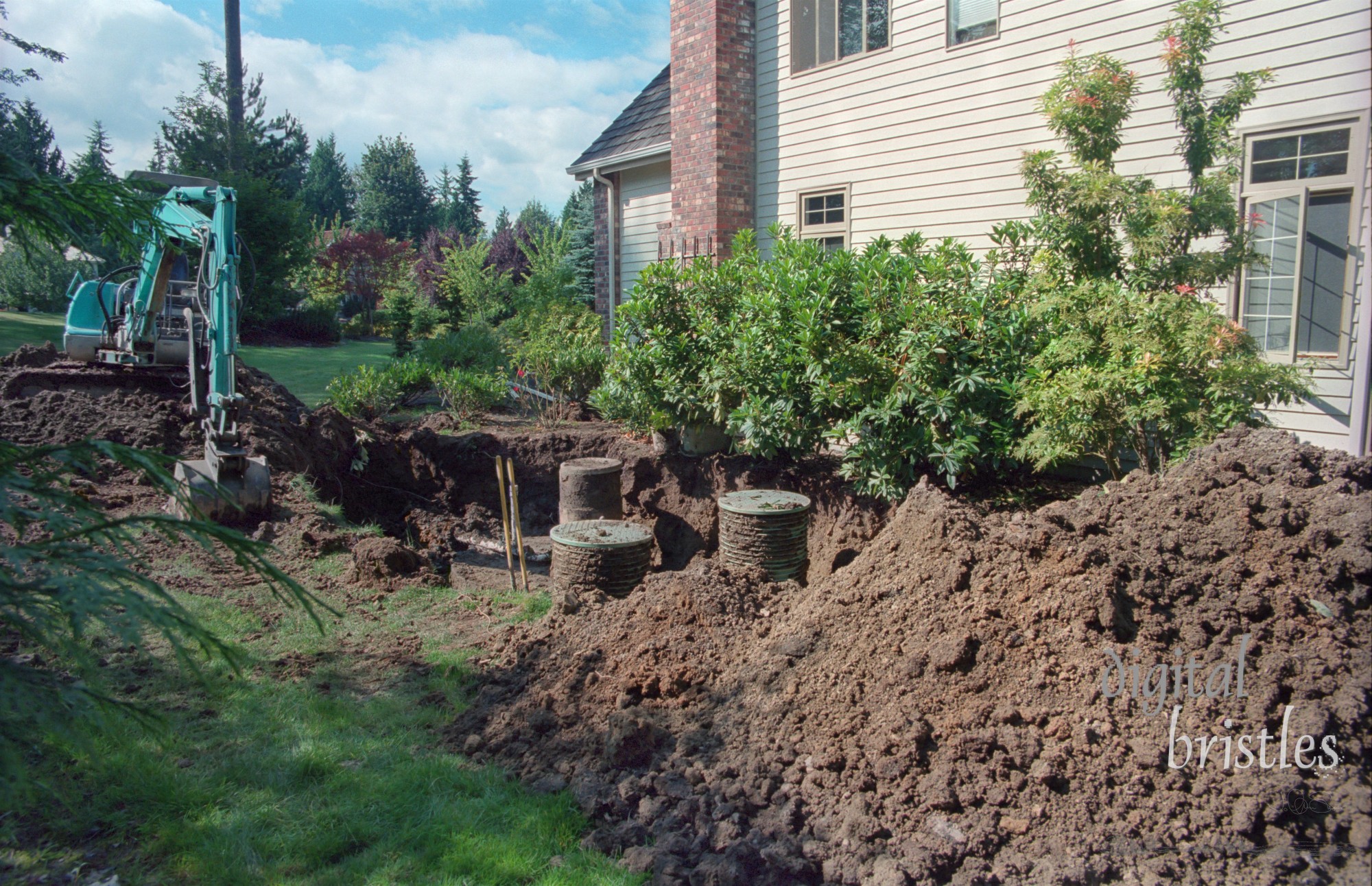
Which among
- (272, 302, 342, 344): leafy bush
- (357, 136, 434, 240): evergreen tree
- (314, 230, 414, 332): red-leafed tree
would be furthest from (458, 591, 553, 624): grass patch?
(357, 136, 434, 240): evergreen tree

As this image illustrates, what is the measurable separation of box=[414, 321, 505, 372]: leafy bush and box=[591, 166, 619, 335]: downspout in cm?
215

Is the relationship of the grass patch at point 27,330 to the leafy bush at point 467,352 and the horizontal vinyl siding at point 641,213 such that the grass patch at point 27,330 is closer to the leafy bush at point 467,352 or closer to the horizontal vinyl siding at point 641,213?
the leafy bush at point 467,352

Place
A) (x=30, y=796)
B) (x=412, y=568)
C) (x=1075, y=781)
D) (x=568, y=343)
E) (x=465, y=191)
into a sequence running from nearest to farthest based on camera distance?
(x=30, y=796), (x=1075, y=781), (x=412, y=568), (x=568, y=343), (x=465, y=191)

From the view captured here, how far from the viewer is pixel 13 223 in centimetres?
311

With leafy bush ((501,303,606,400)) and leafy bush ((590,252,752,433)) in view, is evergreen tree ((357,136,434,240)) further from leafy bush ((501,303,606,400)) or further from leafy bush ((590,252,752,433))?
leafy bush ((590,252,752,433))

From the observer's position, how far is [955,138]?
9719 millimetres

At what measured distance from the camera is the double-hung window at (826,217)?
11.2m

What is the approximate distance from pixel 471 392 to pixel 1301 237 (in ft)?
33.2

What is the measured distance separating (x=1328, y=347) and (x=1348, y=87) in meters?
2.01

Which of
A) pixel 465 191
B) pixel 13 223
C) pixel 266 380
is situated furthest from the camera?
pixel 465 191

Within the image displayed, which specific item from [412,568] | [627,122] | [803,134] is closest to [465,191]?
[627,122]

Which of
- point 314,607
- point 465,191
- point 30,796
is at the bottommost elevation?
point 314,607

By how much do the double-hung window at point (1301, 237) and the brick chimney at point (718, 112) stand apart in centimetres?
662

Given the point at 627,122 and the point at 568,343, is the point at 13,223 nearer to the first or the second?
the point at 568,343
